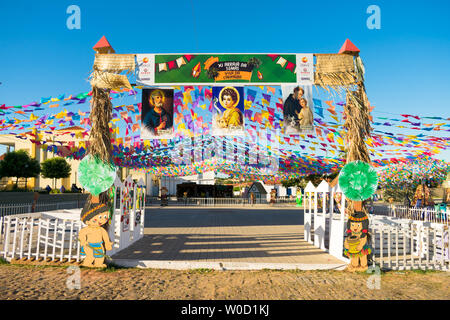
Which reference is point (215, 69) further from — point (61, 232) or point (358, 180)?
point (61, 232)

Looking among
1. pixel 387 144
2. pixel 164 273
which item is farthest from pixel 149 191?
pixel 164 273

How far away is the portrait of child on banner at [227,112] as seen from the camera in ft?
26.2

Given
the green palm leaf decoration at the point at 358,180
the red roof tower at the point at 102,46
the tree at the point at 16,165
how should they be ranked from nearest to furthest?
the green palm leaf decoration at the point at 358,180 < the red roof tower at the point at 102,46 < the tree at the point at 16,165

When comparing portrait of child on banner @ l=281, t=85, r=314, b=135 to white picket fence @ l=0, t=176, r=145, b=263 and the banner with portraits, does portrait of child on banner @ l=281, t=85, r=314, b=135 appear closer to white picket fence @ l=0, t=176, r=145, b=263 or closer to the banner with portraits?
the banner with portraits

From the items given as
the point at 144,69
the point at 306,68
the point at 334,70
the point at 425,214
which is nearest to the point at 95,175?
the point at 144,69

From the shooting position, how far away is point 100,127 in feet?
21.1

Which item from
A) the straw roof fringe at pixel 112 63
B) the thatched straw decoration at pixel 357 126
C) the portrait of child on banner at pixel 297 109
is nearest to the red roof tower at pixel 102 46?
the straw roof fringe at pixel 112 63

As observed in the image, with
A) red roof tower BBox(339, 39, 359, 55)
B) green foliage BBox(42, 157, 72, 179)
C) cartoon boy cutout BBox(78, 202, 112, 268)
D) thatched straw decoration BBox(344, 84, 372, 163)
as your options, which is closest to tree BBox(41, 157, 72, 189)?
green foliage BBox(42, 157, 72, 179)

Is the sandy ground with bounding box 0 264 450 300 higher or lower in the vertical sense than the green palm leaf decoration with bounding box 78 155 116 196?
lower

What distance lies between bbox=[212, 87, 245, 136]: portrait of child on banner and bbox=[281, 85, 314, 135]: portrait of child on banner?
1.18 m

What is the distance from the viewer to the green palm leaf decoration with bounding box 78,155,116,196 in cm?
617

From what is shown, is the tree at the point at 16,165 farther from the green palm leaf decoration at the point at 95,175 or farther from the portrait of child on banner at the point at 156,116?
the green palm leaf decoration at the point at 95,175

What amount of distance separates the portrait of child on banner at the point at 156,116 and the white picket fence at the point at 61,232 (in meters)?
1.35
